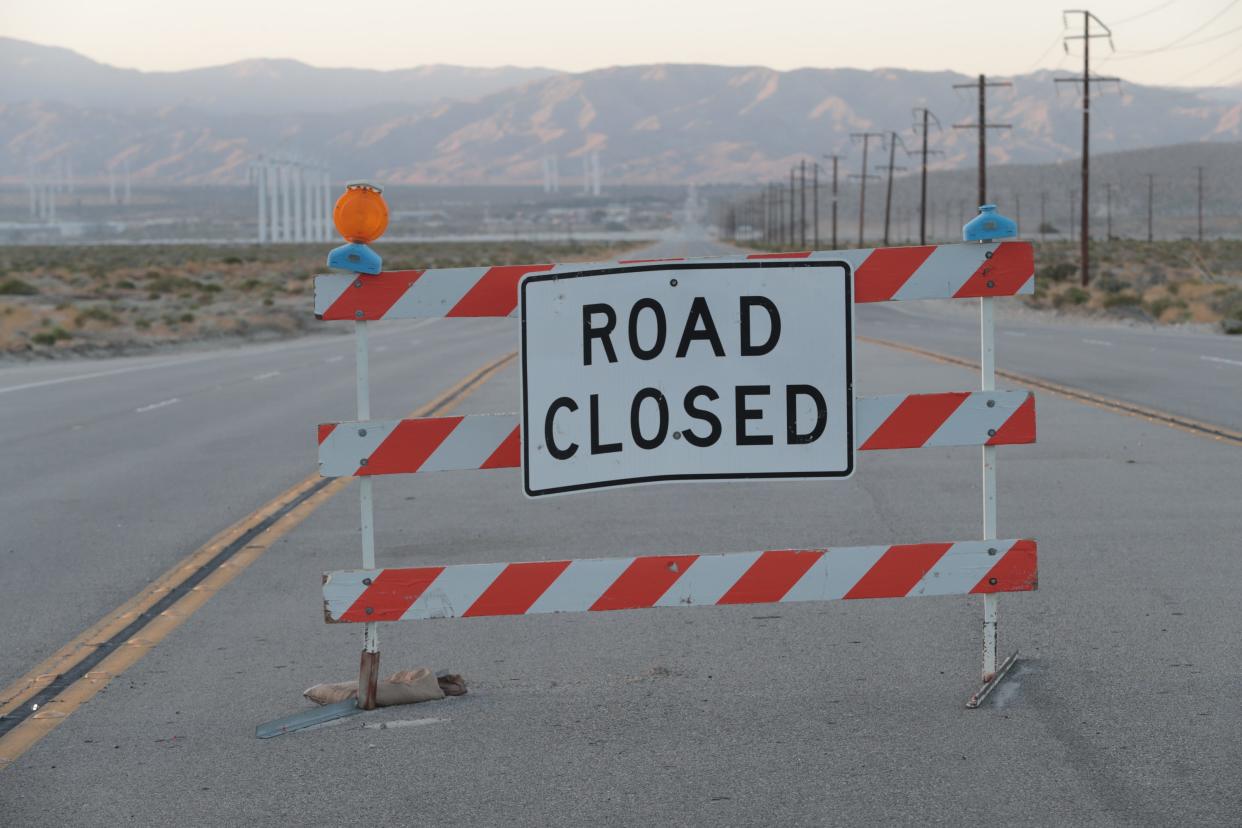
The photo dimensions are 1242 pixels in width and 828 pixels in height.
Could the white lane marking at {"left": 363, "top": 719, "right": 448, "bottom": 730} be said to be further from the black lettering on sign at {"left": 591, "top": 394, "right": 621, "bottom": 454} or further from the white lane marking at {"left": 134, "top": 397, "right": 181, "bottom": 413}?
the white lane marking at {"left": 134, "top": 397, "right": 181, "bottom": 413}

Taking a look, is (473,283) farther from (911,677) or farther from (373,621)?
(911,677)

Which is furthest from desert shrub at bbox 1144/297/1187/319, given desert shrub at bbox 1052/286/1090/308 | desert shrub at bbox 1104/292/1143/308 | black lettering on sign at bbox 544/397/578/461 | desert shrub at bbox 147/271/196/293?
black lettering on sign at bbox 544/397/578/461

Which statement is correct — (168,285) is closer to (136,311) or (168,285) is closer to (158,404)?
(136,311)

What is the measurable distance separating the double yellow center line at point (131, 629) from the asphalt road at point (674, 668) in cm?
10

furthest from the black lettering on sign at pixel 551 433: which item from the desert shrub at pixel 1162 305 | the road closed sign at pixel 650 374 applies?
the desert shrub at pixel 1162 305

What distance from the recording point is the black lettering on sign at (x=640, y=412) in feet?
18.6

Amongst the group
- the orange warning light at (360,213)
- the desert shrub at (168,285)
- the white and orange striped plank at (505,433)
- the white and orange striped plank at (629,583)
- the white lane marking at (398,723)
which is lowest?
the desert shrub at (168,285)

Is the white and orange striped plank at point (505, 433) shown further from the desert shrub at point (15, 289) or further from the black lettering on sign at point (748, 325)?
the desert shrub at point (15, 289)

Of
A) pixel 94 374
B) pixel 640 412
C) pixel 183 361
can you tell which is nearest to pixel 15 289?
pixel 183 361

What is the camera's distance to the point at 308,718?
5.74 m

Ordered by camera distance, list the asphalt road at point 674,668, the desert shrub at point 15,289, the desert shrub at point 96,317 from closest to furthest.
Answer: the asphalt road at point 674,668
the desert shrub at point 96,317
the desert shrub at point 15,289

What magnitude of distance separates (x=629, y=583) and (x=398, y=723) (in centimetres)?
93

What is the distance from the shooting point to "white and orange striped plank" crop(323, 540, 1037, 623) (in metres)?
5.79

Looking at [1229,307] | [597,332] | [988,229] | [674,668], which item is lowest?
[1229,307]
